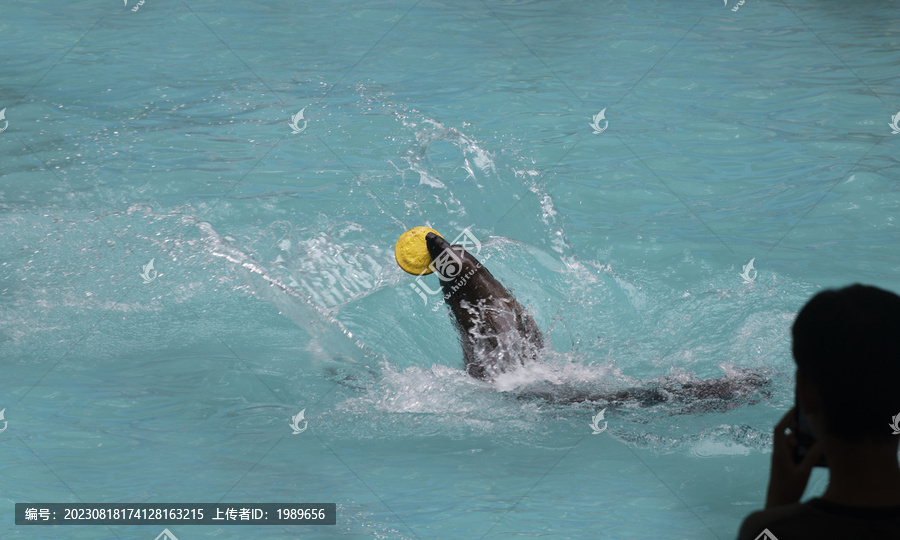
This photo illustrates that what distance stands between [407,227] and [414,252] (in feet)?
8.00

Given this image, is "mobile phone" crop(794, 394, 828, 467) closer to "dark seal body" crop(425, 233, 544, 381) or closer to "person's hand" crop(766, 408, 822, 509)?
"person's hand" crop(766, 408, 822, 509)

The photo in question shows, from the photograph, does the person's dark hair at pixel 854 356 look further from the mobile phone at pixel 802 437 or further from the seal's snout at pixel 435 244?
the seal's snout at pixel 435 244

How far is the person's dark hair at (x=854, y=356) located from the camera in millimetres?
1197

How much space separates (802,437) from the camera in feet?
4.43

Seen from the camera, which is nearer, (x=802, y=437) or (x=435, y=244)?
(x=802, y=437)

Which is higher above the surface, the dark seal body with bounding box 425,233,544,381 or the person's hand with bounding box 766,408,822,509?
the person's hand with bounding box 766,408,822,509

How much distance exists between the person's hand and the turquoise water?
1751mm

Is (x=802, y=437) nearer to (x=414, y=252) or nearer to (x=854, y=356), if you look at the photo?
(x=854, y=356)

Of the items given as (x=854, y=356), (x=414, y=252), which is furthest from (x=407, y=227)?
(x=854, y=356)

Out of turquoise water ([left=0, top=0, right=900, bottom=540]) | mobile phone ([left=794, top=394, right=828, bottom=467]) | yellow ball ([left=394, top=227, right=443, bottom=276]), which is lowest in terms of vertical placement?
turquoise water ([left=0, top=0, right=900, bottom=540])

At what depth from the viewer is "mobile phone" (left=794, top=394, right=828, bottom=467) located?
1321 mm

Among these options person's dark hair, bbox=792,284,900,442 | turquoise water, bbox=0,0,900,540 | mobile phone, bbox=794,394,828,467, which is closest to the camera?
person's dark hair, bbox=792,284,900,442

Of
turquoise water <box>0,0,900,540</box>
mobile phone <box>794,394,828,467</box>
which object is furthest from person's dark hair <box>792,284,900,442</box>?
turquoise water <box>0,0,900,540</box>

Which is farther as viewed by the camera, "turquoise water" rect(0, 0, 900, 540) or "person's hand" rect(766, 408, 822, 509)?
"turquoise water" rect(0, 0, 900, 540)
